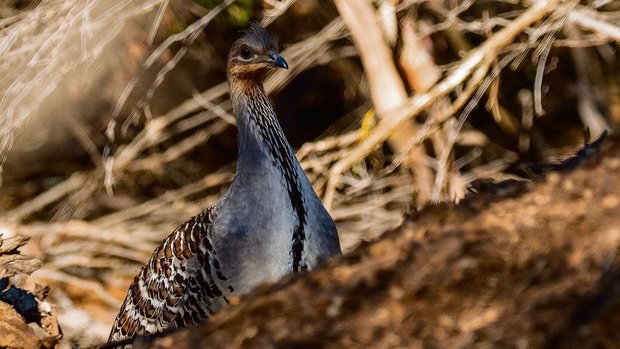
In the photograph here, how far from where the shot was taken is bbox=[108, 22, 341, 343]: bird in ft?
16.3

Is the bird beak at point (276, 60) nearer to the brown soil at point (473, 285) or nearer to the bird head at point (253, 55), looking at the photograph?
the bird head at point (253, 55)

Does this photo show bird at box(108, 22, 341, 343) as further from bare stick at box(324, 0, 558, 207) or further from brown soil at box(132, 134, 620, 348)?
bare stick at box(324, 0, 558, 207)

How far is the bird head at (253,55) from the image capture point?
5.65 m

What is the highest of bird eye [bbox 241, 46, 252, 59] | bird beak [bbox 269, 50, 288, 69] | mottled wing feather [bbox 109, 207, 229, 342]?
bird eye [bbox 241, 46, 252, 59]

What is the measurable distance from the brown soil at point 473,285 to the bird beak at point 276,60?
2474 millimetres

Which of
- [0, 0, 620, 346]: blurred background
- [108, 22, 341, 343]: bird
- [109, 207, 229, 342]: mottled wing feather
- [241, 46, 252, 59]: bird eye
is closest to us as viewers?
[108, 22, 341, 343]: bird

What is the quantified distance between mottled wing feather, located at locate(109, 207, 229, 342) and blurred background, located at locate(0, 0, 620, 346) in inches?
89.0

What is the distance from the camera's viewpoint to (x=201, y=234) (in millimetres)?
5254

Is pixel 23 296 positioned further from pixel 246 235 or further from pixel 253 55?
pixel 253 55

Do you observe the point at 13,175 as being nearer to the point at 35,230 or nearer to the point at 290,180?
the point at 35,230

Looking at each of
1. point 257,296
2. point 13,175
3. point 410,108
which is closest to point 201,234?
point 257,296

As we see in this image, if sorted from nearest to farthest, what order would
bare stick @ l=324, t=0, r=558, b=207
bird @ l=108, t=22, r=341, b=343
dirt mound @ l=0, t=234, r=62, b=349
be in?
dirt mound @ l=0, t=234, r=62, b=349
bird @ l=108, t=22, r=341, b=343
bare stick @ l=324, t=0, r=558, b=207

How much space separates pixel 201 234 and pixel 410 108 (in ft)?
8.86

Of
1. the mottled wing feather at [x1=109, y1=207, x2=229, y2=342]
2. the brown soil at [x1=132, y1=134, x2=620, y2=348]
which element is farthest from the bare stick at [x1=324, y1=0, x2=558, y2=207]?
the brown soil at [x1=132, y1=134, x2=620, y2=348]
